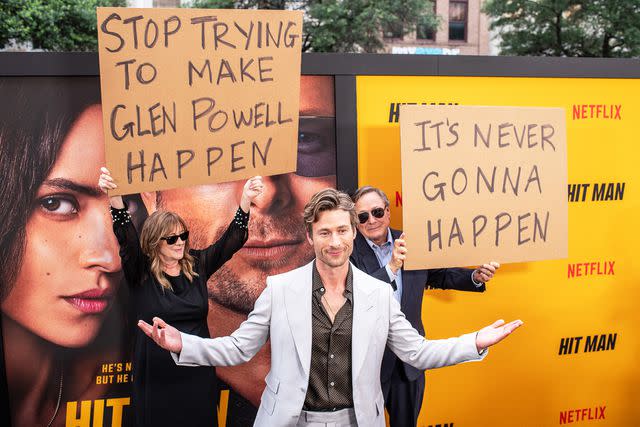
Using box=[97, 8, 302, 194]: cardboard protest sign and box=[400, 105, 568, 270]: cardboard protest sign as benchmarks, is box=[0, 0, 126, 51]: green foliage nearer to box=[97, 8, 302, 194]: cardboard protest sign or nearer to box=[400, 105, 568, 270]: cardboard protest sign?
box=[97, 8, 302, 194]: cardboard protest sign

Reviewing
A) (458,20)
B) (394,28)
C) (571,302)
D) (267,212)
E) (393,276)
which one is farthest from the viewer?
(458,20)

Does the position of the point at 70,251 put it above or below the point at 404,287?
above

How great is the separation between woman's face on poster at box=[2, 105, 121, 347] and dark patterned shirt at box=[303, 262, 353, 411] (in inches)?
60.6

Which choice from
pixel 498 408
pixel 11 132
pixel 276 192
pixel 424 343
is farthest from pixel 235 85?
pixel 498 408

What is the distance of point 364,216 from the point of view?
2.99 meters

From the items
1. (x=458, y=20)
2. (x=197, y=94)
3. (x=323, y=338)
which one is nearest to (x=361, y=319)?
(x=323, y=338)

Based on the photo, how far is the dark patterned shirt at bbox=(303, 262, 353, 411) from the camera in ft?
7.39

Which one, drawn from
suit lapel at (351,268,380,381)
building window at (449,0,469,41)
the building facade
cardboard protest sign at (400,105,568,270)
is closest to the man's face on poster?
cardboard protest sign at (400,105,568,270)

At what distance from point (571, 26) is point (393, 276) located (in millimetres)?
22114

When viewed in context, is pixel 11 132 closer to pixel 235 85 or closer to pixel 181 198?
pixel 181 198

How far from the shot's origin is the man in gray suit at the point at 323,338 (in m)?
2.23

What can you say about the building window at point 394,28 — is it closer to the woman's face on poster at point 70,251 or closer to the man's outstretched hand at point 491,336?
the woman's face on poster at point 70,251

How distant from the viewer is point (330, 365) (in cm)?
225

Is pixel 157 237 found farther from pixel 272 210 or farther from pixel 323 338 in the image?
pixel 323 338
